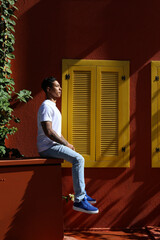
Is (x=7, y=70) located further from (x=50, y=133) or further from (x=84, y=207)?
(x=84, y=207)

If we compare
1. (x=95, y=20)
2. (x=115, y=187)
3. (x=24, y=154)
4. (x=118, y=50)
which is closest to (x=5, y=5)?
(x=95, y=20)

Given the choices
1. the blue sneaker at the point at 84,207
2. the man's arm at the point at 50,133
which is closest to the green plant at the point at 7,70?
the man's arm at the point at 50,133

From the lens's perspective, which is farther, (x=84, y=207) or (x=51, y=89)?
(x=51, y=89)

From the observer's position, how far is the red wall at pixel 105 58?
15.3 feet

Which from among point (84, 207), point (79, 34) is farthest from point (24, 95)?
point (84, 207)

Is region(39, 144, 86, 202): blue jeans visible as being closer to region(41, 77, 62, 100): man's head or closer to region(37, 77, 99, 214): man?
region(37, 77, 99, 214): man

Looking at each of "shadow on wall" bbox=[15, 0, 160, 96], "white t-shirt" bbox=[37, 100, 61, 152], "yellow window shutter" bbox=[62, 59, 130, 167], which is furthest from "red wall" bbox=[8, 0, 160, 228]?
"white t-shirt" bbox=[37, 100, 61, 152]

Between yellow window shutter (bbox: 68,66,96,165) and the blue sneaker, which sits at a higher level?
yellow window shutter (bbox: 68,66,96,165)

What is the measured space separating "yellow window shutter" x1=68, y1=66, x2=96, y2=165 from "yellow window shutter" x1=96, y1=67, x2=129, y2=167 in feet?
0.29

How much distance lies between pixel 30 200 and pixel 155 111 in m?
2.23

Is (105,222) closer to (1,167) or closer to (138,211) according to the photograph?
(138,211)

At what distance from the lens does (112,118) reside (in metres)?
4.73

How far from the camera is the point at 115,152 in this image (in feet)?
15.4

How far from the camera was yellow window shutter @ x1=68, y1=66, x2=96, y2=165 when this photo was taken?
184 inches
